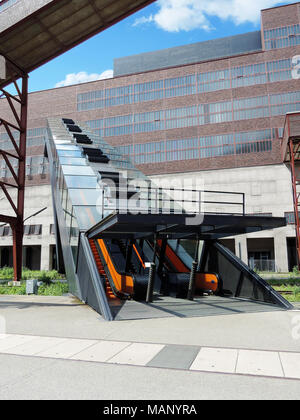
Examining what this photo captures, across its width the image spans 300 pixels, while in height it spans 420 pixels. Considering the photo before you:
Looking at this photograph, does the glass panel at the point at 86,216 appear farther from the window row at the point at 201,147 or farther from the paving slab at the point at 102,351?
the window row at the point at 201,147

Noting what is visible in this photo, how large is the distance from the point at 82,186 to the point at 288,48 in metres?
37.8

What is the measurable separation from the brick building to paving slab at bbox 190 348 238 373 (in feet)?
111

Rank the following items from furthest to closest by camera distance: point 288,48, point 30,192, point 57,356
Answer: point 30,192, point 288,48, point 57,356

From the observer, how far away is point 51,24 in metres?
22.7

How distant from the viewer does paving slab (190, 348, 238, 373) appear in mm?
5641

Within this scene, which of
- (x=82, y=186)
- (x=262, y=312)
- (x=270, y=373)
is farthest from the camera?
(x=82, y=186)

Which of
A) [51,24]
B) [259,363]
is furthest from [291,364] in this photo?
[51,24]

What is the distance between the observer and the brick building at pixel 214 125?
41.9m

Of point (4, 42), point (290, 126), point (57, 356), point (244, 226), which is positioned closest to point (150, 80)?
point (290, 126)

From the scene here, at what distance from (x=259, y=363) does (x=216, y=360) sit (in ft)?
2.47

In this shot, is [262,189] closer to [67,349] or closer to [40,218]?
[40,218]

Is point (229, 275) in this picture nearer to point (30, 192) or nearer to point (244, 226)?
point (244, 226)

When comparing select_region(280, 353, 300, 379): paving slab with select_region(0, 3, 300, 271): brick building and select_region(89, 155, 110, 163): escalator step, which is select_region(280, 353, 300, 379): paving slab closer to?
select_region(89, 155, 110, 163): escalator step

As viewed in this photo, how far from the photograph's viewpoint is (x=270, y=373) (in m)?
5.35
